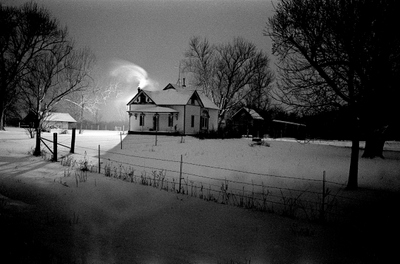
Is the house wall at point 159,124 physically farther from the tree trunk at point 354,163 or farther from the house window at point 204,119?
the tree trunk at point 354,163

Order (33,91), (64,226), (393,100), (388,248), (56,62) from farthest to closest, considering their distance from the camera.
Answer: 1. (56,62)
2. (33,91)
3. (393,100)
4. (64,226)
5. (388,248)

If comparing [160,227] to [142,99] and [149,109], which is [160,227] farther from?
[142,99]

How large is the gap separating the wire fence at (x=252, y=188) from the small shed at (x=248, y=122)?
119 ft

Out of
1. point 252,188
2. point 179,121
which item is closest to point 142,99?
point 179,121

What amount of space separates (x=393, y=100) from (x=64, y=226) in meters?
8.94

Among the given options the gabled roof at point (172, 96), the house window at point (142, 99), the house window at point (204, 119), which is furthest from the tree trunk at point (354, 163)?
the house window at point (142, 99)

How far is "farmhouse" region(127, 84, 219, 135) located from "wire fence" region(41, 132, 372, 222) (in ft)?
70.2

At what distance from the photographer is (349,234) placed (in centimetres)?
611

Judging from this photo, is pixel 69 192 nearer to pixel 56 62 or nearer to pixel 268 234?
pixel 268 234

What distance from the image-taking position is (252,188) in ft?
36.8

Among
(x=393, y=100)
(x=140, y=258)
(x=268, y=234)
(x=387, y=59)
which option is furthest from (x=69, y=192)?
(x=387, y=59)

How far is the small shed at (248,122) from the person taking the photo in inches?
2015

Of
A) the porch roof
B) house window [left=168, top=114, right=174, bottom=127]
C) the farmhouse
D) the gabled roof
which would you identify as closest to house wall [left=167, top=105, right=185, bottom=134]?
the farmhouse

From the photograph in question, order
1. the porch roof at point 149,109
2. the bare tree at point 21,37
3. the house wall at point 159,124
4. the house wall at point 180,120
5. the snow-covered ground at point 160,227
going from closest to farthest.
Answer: the snow-covered ground at point 160,227 < the bare tree at point 21,37 < the porch roof at point 149,109 < the house wall at point 180,120 < the house wall at point 159,124
